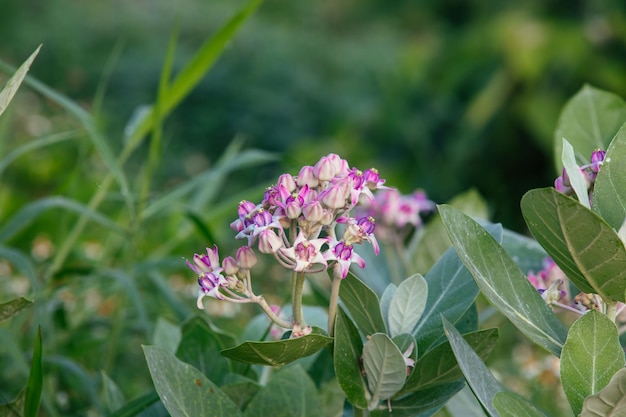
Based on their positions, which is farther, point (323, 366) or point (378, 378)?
point (323, 366)

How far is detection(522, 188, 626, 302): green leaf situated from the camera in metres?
0.62

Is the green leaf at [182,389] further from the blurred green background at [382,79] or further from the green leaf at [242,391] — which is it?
the blurred green background at [382,79]

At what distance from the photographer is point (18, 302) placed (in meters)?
0.75

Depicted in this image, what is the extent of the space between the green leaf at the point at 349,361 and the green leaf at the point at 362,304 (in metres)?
0.02

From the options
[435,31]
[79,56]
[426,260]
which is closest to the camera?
[426,260]

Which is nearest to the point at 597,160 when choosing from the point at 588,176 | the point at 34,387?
the point at 588,176

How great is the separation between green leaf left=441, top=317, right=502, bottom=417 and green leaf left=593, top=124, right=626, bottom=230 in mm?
168

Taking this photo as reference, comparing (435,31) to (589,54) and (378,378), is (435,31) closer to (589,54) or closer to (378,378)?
(589,54)

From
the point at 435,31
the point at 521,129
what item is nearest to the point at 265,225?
the point at 521,129

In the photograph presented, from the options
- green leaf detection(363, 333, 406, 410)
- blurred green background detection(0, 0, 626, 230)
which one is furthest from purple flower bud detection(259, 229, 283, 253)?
blurred green background detection(0, 0, 626, 230)

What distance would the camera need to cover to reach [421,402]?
752mm

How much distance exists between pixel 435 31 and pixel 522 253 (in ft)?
13.8

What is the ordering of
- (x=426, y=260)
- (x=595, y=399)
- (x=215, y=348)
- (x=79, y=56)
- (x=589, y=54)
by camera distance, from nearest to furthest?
(x=595, y=399)
(x=215, y=348)
(x=426, y=260)
(x=589, y=54)
(x=79, y=56)

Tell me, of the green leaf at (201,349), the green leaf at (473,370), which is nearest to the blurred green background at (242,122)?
the green leaf at (201,349)
